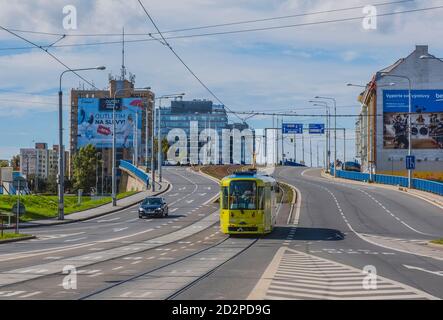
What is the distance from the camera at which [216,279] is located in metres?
16.9

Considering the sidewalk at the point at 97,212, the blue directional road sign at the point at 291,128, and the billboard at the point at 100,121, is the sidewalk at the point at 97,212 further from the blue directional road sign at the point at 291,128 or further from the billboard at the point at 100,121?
the billboard at the point at 100,121

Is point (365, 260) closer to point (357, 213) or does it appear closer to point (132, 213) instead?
point (357, 213)

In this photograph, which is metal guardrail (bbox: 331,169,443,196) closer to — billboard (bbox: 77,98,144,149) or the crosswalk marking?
billboard (bbox: 77,98,144,149)

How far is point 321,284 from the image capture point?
1600 cm

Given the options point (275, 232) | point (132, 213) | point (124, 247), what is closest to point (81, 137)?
point (132, 213)

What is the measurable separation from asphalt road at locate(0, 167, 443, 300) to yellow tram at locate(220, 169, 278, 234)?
0.67 meters

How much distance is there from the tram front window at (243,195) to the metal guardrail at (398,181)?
3624 centimetres

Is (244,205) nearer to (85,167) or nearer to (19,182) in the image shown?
(19,182)

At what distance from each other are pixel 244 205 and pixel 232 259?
11245mm

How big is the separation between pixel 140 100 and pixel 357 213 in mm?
84569

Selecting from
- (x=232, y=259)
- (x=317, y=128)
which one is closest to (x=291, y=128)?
(x=317, y=128)

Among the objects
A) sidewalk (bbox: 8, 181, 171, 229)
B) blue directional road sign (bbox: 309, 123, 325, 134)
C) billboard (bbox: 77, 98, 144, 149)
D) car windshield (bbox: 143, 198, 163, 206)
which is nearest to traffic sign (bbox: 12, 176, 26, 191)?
sidewalk (bbox: 8, 181, 171, 229)

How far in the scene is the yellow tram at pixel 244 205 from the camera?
112ft

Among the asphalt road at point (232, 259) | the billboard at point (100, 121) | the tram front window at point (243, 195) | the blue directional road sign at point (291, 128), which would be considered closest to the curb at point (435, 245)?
the asphalt road at point (232, 259)
